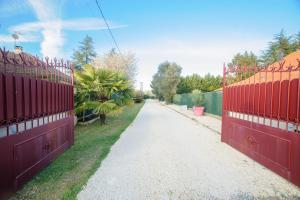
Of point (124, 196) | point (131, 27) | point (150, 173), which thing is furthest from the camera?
point (131, 27)

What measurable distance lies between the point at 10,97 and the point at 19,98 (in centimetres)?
32

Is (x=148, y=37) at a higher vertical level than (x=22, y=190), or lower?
higher

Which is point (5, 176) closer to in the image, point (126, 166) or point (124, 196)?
point (124, 196)

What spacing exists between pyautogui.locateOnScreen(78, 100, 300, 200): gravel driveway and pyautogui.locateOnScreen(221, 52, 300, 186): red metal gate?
1.00ft

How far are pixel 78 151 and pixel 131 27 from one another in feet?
46.9

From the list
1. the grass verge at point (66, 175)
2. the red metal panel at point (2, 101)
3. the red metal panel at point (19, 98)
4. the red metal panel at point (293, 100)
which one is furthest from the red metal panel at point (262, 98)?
the red metal panel at point (2, 101)

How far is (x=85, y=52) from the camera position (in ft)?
216

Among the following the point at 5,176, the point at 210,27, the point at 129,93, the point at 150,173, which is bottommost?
the point at 150,173

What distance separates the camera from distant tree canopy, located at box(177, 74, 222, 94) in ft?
156

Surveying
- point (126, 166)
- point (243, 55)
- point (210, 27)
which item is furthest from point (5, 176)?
point (243, 55)

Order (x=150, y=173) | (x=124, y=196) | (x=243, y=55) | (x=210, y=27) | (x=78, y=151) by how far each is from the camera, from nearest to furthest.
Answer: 1. (x=124, y=196)
2. (x=150, y=173)
3. (x=78, y=151)
4. (x=210, y=27)
5. (x=243, y=55)

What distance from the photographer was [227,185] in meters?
4.22

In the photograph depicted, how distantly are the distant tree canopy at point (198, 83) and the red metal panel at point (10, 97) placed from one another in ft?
145

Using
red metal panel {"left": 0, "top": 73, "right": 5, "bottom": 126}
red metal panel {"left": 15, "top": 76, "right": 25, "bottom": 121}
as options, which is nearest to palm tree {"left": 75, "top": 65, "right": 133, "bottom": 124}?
red metal panel {"left": 15, "top": 76, "right": 25, "bottom": 121}
